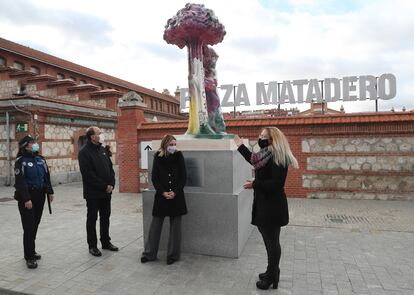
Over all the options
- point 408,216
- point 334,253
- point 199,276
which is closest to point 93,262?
point 199,276

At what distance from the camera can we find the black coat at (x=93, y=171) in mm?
5289

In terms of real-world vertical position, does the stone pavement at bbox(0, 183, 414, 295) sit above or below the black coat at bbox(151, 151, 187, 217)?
below

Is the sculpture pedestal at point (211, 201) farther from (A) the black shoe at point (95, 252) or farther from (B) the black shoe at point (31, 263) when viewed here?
(B) the black shoe at point (31, 263)

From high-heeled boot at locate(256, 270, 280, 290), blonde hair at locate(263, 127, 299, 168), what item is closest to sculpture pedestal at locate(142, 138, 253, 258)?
high-heeled boot at locate(256, 270, 280, 290)

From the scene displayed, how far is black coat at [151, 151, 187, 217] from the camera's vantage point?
4859 millimetres

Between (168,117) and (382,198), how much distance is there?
2168 cm

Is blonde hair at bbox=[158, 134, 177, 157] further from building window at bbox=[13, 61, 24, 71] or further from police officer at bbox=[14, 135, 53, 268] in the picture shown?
building window at bbox=[13, 61, 24, 71]

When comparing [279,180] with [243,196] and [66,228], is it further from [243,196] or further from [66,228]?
[66,228]

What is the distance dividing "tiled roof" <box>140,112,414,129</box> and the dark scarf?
7.63 meters

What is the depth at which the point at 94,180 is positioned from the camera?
5.30 meters

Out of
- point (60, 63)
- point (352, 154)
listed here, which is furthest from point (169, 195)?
point (60, 63)

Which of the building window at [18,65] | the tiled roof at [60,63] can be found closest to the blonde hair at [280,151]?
the tiled roof at [60,63]

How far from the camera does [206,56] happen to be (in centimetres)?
634

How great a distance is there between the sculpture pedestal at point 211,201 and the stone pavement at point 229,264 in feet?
0.79
